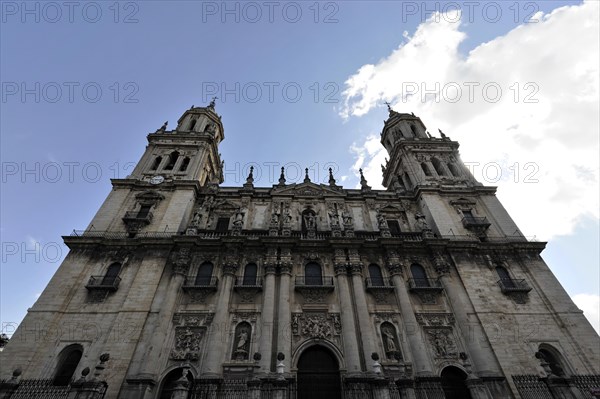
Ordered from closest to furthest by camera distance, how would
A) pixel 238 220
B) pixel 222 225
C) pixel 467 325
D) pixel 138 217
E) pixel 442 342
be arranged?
pixel 442 342 → pixel 467 325 → pixel 238 220 → pixel 138 217 → pixel 222 225

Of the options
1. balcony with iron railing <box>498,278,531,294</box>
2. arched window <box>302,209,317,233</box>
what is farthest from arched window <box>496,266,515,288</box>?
arched window <box>302,209,317,233</box>

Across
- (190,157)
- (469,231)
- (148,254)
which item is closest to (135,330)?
(148,254)

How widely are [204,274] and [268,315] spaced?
526cm

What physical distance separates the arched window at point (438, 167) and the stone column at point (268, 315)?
1743 cm

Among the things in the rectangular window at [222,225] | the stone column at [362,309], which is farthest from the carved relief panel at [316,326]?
the rectangular window at [222,225]

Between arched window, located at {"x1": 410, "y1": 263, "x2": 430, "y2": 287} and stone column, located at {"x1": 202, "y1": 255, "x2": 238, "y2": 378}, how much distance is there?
11.5 metres

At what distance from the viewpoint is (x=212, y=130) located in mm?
32188

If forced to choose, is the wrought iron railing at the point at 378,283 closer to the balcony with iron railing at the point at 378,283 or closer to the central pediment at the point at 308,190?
the balcony with iron railing at the point at 378,283

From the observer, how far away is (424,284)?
19781mm

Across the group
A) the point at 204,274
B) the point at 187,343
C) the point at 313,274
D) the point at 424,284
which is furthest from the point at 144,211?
the point at 424,284

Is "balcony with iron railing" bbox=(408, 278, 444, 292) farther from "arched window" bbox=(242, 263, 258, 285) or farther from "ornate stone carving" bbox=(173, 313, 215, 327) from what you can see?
"ornate stone carving" bbox=(173, 313, 215, 327)

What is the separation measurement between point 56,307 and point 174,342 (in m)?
7.06

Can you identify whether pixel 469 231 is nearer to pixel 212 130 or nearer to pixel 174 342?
pixel 174 342

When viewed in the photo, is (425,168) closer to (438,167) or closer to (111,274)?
(438,167)
